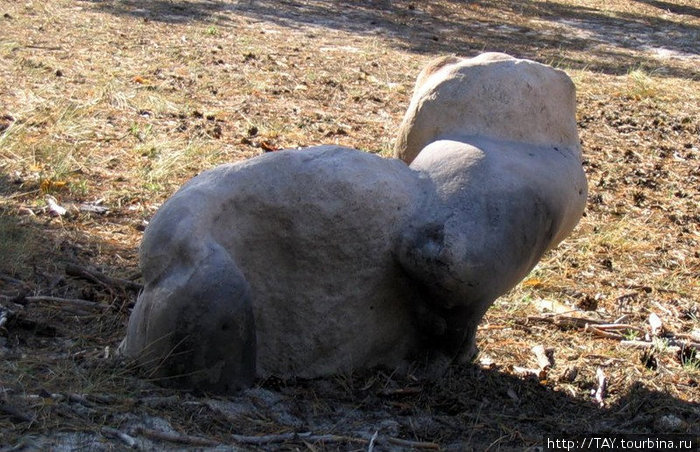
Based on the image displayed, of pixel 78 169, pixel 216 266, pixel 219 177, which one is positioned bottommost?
pixel 78 169

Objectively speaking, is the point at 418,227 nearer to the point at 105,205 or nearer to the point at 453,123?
the point at 453,123

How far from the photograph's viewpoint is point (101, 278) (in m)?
4.63

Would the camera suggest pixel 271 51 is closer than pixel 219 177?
No

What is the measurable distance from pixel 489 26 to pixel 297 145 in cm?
624

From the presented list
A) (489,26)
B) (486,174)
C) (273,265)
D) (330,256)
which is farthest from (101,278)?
(489,26)

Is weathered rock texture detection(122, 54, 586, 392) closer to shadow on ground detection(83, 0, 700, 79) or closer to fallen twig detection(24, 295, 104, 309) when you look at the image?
fallen twig detection(24, 295, 104, 309)

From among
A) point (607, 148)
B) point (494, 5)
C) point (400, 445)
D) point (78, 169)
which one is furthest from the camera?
point (494, 5)

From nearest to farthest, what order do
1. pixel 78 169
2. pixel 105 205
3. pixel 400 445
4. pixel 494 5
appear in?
pixel 400 445
pixel 105 205
pixel 78 169
pixel 494 5

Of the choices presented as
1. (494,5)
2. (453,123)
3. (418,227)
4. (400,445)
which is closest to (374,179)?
(418,227)

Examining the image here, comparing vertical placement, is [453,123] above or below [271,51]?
above

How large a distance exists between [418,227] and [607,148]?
4.68 m

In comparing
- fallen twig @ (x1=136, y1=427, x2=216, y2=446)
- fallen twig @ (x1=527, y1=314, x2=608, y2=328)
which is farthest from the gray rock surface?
fallen twig @ (x1=527, y1=314, x2=608, y2=328)

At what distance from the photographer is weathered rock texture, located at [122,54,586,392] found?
11.5ft

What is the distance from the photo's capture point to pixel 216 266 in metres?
3.47
